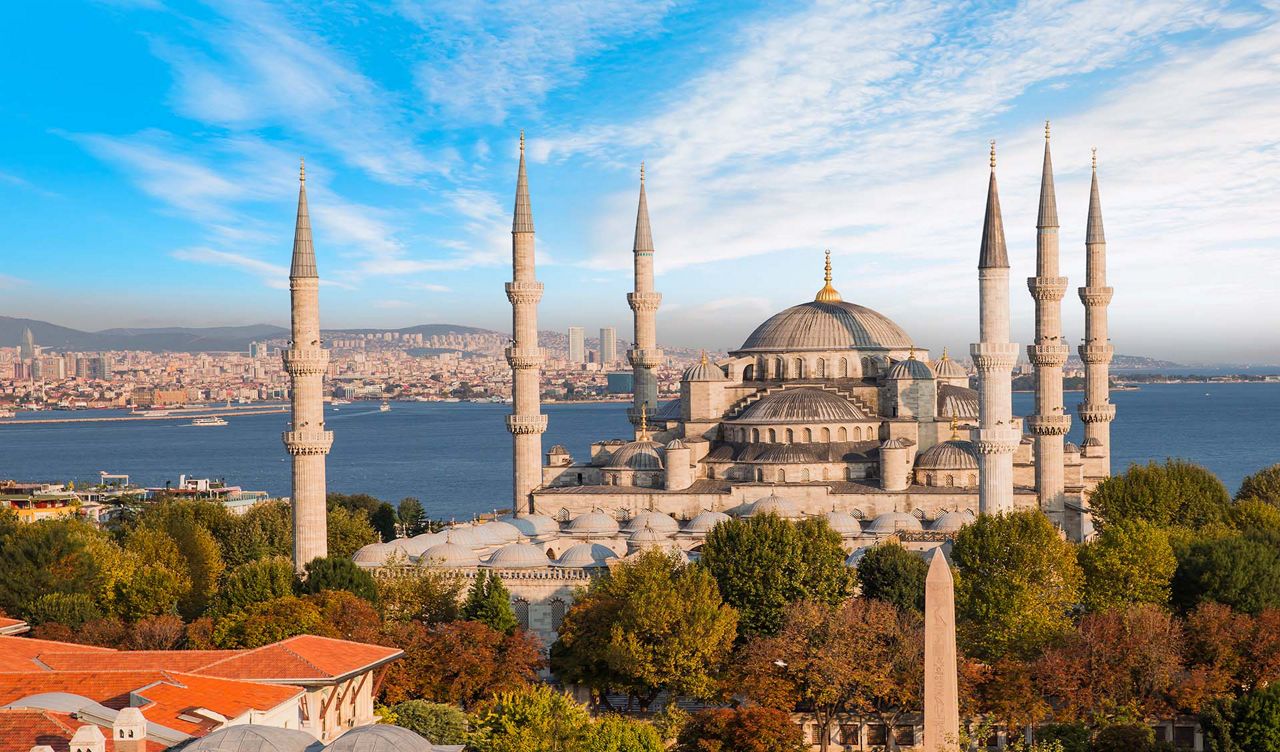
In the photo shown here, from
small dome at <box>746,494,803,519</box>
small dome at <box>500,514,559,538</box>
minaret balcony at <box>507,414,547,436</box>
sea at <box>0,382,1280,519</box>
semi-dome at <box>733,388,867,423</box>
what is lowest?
sea at <box>0,382,1280,519</box>

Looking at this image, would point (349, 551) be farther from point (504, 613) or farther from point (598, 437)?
point (598, 437)

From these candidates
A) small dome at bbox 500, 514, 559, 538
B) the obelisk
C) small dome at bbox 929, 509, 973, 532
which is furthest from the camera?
small dome at bbox 500, 514, 559, 538

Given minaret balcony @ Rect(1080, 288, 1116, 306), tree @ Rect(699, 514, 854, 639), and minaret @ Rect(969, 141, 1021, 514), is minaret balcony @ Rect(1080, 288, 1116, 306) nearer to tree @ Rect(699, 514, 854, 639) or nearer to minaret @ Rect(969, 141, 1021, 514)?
minaret @ Rect(969, 141, 1021, 514)

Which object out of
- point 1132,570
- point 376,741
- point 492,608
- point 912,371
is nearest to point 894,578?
point 1132,570

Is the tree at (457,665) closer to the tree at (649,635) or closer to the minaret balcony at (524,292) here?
the tree at (649,635)

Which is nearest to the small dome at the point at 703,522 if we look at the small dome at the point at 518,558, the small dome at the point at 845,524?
the small dome at the point at 845,524

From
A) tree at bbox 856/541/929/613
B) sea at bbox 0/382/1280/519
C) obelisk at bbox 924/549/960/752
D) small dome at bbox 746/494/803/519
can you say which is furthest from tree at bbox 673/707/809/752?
sea at bbox 0/382/1280/519
